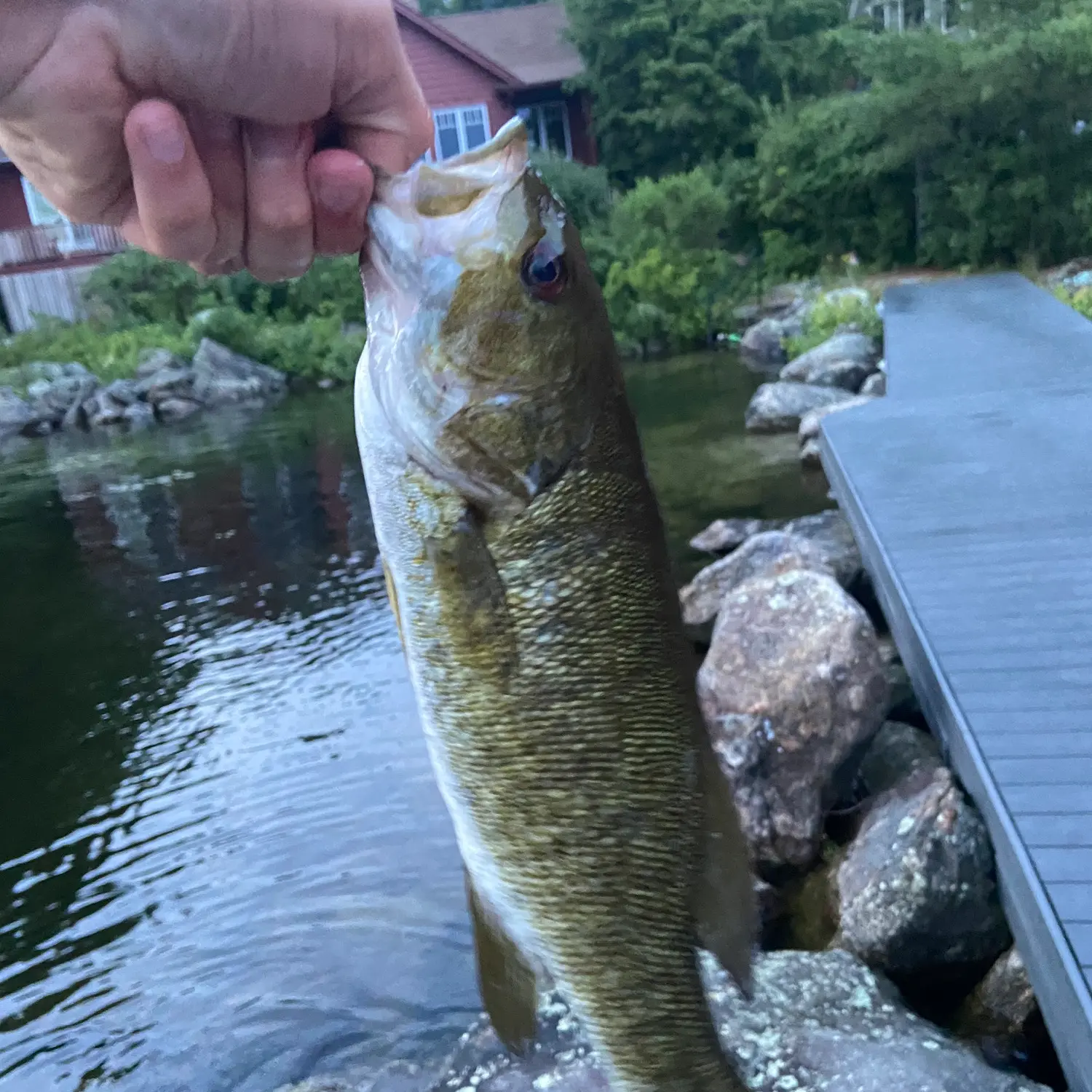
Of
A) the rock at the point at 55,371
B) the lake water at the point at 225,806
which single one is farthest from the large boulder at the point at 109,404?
the lake water at the point at 225,806

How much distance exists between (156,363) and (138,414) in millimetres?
1944

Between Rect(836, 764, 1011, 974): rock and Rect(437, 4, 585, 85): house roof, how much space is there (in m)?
28.9

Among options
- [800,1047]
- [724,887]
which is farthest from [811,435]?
[724,887]

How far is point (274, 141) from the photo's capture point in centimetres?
168

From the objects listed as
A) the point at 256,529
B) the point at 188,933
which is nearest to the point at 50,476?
the point at 256,529

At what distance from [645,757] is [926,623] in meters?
3.54

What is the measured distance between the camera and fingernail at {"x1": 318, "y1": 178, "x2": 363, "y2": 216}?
1675 mm

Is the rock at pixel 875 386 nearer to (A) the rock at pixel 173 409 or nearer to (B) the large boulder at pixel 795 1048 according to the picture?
(B) the large boulder at pixel 795 1048

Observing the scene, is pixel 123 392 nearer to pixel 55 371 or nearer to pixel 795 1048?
pixel 55 371

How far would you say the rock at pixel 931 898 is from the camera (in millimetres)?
3760

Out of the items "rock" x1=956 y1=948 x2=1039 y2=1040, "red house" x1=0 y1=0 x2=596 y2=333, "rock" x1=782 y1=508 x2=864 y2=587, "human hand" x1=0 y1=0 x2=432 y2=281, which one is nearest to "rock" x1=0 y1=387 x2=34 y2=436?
"red house" x1=0 y1=0 x2=596 y2=333

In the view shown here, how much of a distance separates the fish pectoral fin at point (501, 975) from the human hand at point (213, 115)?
3.74 feet

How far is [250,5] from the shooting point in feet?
4.84

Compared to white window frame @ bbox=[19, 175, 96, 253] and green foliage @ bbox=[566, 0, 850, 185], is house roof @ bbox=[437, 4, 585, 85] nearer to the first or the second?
green foliage @ bbox=[566, 0, 850, 185]
